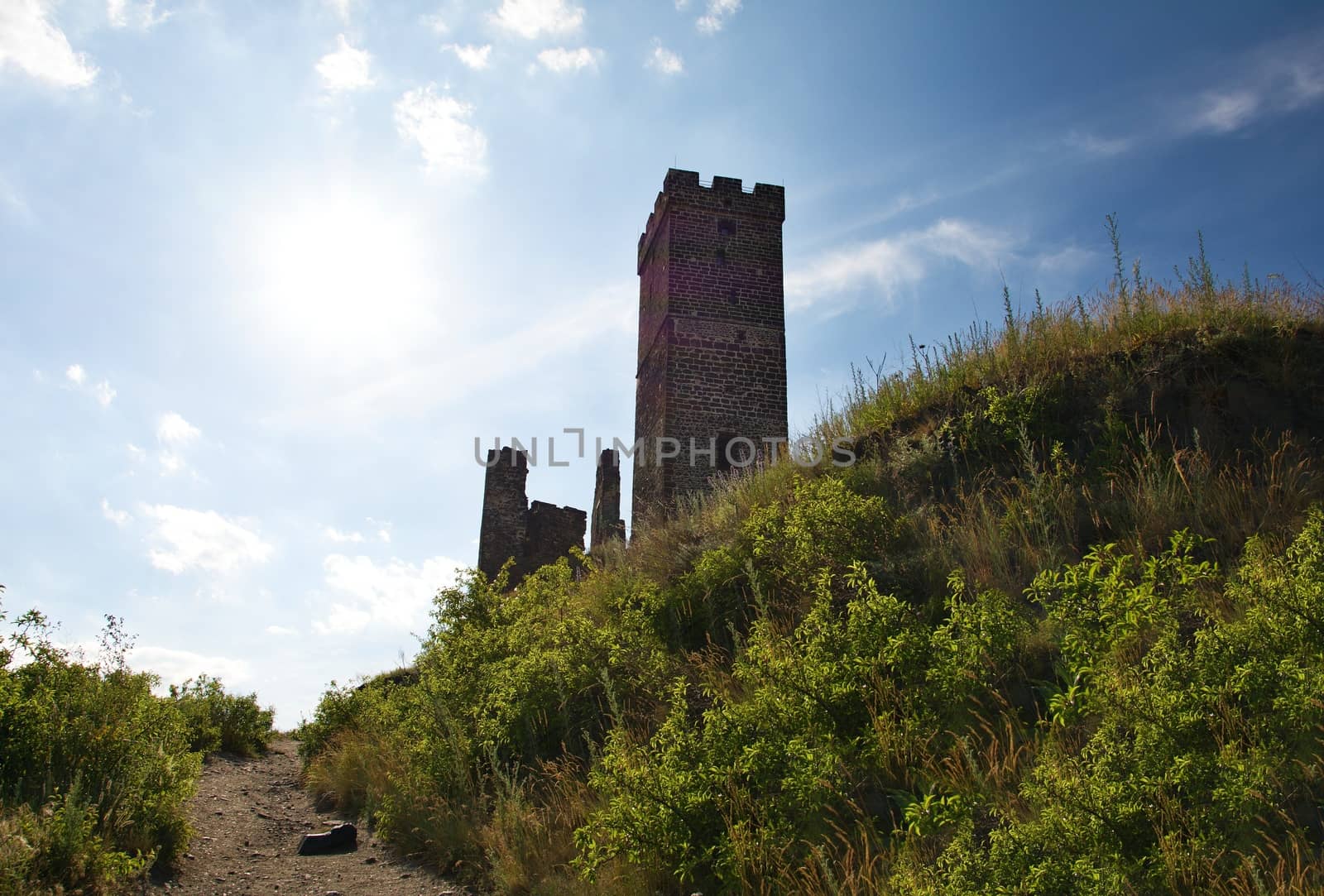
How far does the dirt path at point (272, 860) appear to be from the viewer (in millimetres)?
5602

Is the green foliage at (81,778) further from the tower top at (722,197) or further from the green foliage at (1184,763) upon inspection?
the tower top at (722,197)

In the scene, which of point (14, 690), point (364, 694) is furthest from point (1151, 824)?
point (364, 694)

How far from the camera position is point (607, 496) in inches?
764

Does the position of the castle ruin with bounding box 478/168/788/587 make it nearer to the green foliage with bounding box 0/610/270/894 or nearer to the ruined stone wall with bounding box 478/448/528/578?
Answer: the ruined stone wall with bounding box 478/448/528/578

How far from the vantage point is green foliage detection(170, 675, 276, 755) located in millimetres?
11898

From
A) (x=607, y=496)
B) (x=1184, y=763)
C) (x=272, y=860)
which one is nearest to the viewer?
(x=1184, y=763)

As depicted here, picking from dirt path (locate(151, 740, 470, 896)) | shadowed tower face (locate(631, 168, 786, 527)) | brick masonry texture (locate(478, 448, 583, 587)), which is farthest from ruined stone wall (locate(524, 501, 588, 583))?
dirt path (locate(151, 740, 470, 896))

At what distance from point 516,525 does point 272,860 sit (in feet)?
45.4

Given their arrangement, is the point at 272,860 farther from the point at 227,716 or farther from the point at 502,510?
the point at 502,510

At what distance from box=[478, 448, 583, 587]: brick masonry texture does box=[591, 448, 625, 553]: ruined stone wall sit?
1416mm

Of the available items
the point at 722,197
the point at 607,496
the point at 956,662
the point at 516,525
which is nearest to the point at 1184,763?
the point at 956,662

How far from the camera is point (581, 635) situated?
664 cm

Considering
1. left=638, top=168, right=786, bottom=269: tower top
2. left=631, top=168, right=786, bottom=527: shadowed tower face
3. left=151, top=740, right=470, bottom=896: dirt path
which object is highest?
left=638, top=168, right=786, bottom=269: tower top

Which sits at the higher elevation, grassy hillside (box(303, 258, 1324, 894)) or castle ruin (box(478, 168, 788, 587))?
castle ruin (box(478, 168, 788, 587))
